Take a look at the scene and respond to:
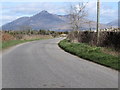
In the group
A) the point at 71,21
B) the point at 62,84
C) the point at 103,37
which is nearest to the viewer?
the point at 62,84

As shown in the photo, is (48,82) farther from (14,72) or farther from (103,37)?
(103,37)

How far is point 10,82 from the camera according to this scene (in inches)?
440

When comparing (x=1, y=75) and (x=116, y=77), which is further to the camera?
(x=1, y=75)

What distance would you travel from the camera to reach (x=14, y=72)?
13.9 meters

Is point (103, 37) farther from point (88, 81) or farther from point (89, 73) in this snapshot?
point (88, 81)

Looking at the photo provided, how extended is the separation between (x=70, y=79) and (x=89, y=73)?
1857 millimetres

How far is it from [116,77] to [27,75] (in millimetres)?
3493

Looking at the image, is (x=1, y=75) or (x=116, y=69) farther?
(x=116, y=69)

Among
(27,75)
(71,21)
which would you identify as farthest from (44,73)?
(71,21)

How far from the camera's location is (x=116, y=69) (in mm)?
14656

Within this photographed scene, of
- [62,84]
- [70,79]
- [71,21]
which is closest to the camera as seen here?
[62,84]

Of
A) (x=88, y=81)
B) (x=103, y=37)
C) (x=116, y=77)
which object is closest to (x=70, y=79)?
(x=88, y=81)

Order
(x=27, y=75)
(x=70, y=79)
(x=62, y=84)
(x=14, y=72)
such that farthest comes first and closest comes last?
(x=14, y=72), (x=27, y=75), (x=70, y=79), (x=62, y=84)

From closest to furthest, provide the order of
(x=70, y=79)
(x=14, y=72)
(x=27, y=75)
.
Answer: (x=70, y=79) → (x=27, y=75) → (x=14, y=72)
